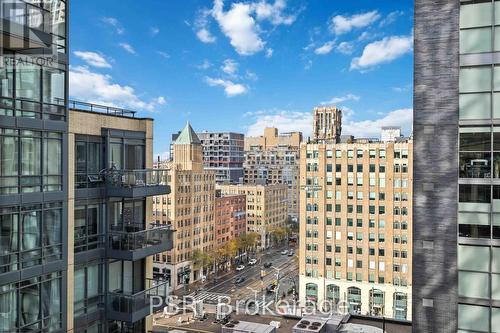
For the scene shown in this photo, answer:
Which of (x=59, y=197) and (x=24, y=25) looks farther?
(x=59, y=197)

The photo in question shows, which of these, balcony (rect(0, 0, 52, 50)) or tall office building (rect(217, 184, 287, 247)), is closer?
balcony (rect(0, 0, 52, 50))

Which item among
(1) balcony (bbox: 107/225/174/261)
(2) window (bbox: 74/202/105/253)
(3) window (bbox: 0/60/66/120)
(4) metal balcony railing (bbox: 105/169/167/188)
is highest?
(3) window (bbox: 0/60/66/120)

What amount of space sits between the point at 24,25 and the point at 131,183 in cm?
585

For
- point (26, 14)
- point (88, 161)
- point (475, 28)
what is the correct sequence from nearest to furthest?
point (26, 14)
point (475, 28)
point (88, 161)

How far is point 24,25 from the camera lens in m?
11.5

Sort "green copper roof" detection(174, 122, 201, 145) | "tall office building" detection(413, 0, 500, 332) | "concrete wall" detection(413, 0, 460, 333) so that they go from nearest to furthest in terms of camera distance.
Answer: "tall office building" detection(413, 0, 500, 332)
"concrete wall" detection(413, 0, 460, 333)
"green copper roof" detection(174, 122, 201, 145)

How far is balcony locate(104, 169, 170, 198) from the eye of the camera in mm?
14570

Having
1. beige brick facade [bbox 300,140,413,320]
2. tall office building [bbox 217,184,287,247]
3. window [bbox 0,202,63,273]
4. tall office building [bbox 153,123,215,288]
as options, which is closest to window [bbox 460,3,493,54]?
window [bbox 0,202,63,273]

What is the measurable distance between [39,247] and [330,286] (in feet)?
218

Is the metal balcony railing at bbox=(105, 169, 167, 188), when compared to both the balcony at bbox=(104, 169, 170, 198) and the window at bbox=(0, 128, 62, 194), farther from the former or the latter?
the window at bbox=(0, 128, 62, 194)

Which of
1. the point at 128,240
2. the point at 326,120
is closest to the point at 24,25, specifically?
the point at 128,240

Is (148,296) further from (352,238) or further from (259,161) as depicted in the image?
(259,161)

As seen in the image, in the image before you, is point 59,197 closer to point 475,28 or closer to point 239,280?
point 475,28

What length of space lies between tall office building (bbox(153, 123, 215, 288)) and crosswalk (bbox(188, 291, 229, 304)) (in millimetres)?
6285
